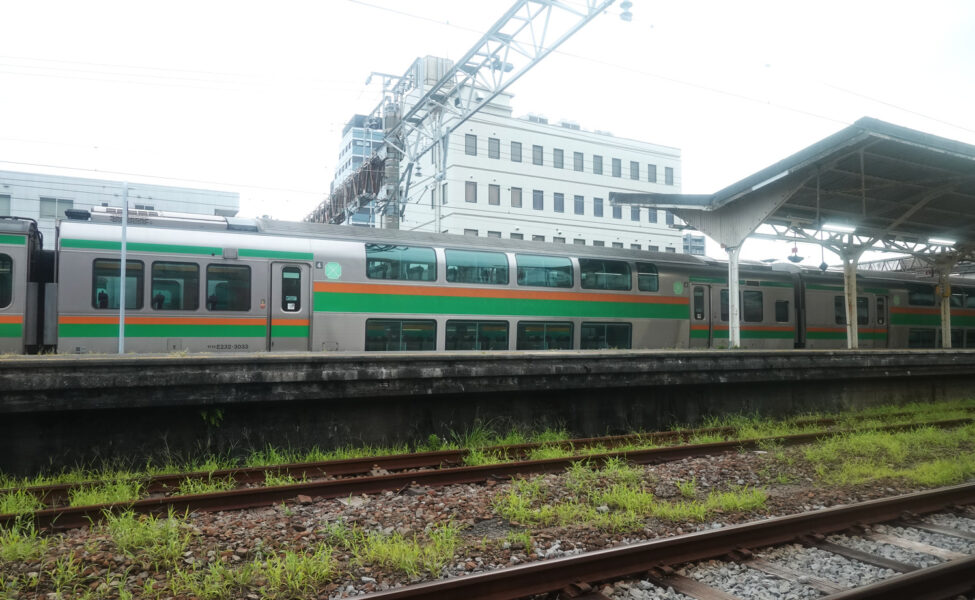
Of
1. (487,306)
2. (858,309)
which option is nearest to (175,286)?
(487,306)

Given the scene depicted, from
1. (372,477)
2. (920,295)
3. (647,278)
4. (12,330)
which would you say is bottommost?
(372,477)

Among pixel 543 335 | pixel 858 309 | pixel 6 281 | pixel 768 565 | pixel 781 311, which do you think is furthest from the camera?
pixel 858 309

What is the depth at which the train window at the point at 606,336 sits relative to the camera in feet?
48.8

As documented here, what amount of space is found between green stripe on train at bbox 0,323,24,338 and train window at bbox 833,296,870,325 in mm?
21809

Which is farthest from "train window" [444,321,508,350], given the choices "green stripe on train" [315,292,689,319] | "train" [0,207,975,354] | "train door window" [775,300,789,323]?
"train door window" [775,300,789,323]

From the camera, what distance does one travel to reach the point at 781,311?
18.7 m

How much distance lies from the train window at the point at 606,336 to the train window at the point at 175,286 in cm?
865

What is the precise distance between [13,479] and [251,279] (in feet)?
18.2

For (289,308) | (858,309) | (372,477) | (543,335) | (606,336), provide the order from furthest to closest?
1. (858,309)
2. (606,336)
3. (543,335)
4. (289,308)
5. (372,477)

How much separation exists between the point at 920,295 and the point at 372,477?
2318cm

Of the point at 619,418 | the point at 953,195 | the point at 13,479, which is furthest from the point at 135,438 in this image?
the point at 953,195

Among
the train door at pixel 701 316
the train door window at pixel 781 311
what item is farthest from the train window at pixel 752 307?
the train door at pixel 701 316

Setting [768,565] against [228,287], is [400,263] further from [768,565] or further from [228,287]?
[768,565]

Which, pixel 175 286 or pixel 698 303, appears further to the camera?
pixel 698 303
